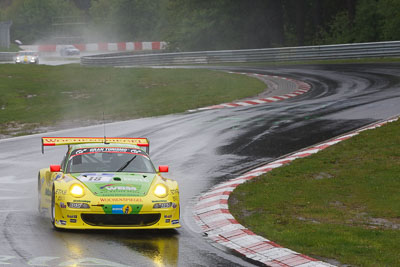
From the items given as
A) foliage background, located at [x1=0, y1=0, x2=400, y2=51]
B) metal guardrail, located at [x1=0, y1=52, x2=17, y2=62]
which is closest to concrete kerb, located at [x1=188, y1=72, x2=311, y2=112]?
foliage background, located at [x1=0, y1=0, x2=400, y2=51]

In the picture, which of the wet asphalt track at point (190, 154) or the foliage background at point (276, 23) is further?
the foliage background at point (276, 23)

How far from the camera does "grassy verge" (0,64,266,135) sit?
27047 mm

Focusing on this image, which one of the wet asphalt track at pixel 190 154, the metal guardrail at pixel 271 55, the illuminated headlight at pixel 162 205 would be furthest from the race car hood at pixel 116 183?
the metal guardrail at pixel 271 55

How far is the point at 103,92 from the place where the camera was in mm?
34469

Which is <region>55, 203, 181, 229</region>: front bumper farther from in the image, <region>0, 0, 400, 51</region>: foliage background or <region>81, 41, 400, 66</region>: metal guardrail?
<region>0, 0, 400, 51</region>: foliage background

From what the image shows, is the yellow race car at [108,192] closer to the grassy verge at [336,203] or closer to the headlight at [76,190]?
the headlight at [76,190]

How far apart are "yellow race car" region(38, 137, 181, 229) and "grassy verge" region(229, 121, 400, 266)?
4.73ft

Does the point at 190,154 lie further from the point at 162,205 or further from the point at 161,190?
the point at 162,205

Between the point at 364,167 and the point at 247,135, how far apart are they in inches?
230

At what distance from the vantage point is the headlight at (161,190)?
10680mm

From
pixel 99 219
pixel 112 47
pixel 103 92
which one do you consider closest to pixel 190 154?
pixel 99 219

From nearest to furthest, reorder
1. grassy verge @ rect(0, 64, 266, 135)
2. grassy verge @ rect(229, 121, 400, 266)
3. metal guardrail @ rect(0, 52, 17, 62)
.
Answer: grassy verge @ rect(229, 121, 400, 266), grassy verge @ rect(0, 64, 266, 135), metal guardrail @ rect(0, 52, 17, 62)

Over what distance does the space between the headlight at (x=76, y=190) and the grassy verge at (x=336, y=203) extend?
2.53 metres

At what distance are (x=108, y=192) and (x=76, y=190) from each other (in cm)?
46
